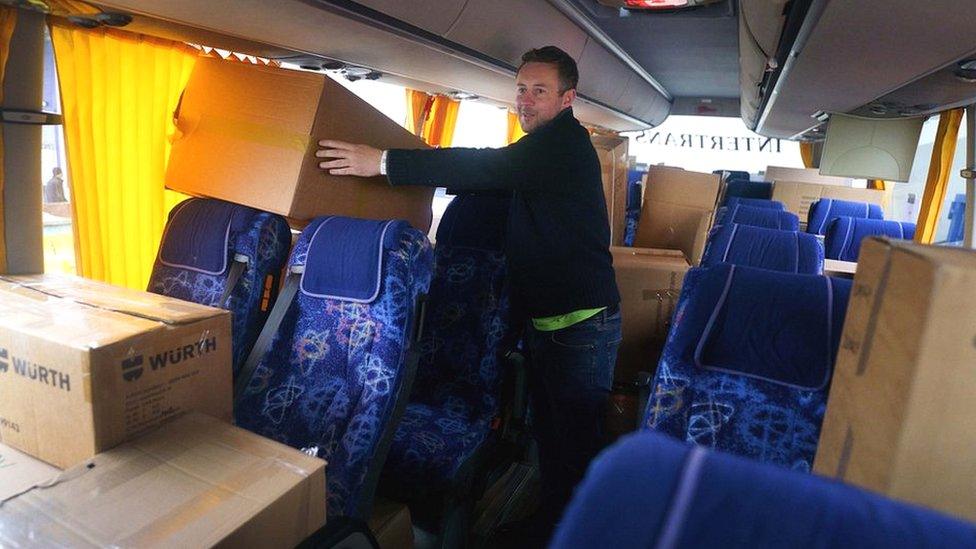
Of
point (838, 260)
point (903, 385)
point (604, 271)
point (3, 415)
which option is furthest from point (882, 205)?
point (3, 415)

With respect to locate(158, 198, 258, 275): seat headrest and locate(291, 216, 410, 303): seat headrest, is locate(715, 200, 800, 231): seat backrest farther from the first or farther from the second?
locate(158, 198, 258, 275): seat headrest

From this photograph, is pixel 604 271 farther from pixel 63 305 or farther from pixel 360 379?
pixel 63 305

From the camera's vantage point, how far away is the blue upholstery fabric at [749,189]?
8375 millimetres

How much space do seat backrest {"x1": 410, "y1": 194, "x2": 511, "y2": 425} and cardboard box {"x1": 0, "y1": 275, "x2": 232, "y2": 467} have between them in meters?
1.04

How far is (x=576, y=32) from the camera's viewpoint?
4633 mm

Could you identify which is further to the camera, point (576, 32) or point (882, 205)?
point (882, 205)

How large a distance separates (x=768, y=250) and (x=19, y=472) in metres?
3.07

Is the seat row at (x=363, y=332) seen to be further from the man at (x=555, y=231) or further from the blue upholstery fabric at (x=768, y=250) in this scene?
the blue upholstery fabric at (x=768, y=250)

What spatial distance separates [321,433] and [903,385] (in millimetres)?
1710

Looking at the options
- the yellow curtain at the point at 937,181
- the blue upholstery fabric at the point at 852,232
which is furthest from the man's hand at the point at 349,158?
the blue upholstery fabric at the point at 852,232

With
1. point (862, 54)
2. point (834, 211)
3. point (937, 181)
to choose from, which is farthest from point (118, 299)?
point (834, 211)

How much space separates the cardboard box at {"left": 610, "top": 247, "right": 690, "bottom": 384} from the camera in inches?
141

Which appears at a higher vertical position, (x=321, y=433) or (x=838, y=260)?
(x=838, y=260)

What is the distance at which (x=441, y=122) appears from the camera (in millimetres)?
5699
